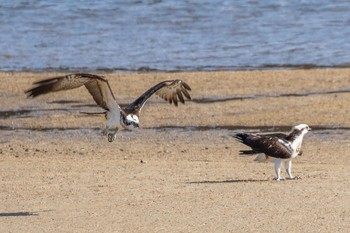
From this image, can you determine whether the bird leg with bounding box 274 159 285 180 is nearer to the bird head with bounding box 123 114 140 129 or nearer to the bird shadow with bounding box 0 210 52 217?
the bird head with bounding box 123 114 140 129

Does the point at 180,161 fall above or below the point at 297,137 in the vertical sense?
below

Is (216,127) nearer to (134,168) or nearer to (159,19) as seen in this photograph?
(134,168)

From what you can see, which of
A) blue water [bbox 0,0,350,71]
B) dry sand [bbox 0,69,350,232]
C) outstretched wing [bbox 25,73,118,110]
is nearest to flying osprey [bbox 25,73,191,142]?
outstretched wing [bbox 25,73,118,110]

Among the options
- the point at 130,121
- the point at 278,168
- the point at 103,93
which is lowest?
the point at 278,168

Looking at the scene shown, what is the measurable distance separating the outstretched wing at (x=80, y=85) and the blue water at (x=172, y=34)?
36.5 ft

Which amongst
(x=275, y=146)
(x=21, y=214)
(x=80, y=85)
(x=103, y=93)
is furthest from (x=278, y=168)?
(x=21, y=214)

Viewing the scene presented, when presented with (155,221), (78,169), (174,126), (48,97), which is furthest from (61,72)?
(155,221)

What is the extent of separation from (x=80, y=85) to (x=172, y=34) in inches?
698

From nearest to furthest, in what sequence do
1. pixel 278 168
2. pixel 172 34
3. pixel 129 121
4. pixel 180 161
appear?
pixel 129 121
pixel 278 168
pixel 180 161
pixel 172 34

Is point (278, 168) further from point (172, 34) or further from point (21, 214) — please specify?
point (172, 34)

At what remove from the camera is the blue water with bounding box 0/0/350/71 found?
2567cm

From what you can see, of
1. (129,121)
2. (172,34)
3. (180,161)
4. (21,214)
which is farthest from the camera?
(172,34)

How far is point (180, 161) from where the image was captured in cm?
1573

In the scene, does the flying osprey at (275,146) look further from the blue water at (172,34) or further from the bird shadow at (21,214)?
the blue water at (172,34)
